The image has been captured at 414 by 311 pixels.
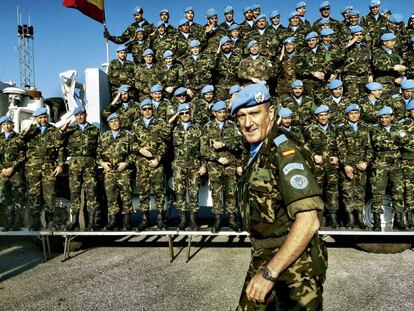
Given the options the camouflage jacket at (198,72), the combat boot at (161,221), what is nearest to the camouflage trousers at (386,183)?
the combat boot at (161,221)

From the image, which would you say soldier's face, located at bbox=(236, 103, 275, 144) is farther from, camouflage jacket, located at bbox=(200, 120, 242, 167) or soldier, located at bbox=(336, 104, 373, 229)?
soldier, located at bbox=(336, 104, 373, 229)

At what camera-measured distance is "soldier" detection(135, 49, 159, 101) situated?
7.44 meters

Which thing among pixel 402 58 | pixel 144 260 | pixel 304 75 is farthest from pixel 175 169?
pixel 402 58

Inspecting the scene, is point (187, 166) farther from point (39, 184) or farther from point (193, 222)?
point (39, 184)

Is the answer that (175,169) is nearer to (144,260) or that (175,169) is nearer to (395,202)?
(144,260)

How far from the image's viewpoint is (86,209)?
6.20 metres

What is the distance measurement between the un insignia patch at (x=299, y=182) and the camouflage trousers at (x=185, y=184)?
4.17 meters

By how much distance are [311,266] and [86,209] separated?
5.01 meters

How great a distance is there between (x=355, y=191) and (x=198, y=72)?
3.45m

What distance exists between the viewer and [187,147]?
585 centimetres

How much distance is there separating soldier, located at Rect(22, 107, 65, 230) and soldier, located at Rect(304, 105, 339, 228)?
387 cm

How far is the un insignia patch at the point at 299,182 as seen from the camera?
164 centimetres

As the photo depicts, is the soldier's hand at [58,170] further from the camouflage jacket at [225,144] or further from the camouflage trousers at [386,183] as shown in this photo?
the camouflage trousers at [386,183]

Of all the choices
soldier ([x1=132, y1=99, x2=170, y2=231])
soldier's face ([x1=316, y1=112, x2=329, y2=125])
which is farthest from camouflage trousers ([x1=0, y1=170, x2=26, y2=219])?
soldier's face ([x1=316, y1=112, x2=329, y2=125])
